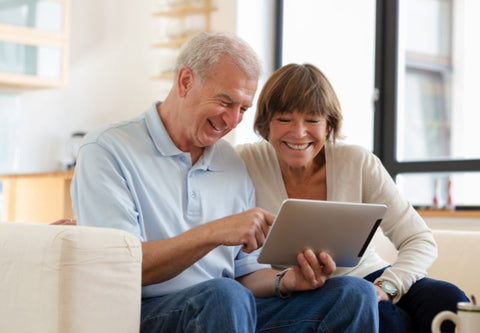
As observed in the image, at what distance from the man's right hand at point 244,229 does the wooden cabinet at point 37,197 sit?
3.42 metres

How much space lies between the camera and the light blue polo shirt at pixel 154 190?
1785mm

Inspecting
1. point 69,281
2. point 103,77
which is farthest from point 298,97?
point 103,77

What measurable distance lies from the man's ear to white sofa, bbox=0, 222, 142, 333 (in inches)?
26.0

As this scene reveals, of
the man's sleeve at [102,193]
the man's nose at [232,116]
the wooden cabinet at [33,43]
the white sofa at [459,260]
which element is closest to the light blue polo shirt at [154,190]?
the man's sleeve at [102,193]

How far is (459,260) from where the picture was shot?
2438 mm

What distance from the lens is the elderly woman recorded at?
2143 mm

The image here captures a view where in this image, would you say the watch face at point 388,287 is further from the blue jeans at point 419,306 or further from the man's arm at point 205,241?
the man's arm at point 205,241

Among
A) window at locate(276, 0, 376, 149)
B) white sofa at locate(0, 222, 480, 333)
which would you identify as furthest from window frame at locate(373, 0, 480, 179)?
white sofa at locate(0, 222, 480, 333)

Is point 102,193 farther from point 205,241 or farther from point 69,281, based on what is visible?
point 69,281

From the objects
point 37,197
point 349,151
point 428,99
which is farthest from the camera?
point 428,99

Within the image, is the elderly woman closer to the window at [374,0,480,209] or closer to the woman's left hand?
the woman's left hand

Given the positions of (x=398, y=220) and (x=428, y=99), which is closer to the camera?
(x=398, y=220)

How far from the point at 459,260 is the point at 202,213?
3.09ft

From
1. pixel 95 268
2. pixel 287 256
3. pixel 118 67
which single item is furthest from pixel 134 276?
pixel 118 67
